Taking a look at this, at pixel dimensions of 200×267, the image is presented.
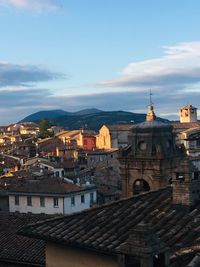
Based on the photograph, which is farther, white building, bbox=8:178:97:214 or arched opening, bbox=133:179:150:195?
white building, bbox=8:178:97:214

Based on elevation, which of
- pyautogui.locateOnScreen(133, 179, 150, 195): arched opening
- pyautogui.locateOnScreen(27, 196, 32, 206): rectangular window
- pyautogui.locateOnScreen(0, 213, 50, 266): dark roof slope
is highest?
pyautogui.locateOnScreen(133, 179, 150, 195): arched opening

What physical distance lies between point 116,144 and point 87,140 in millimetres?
8725

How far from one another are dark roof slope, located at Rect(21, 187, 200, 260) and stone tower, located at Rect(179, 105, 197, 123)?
14445 centimetres

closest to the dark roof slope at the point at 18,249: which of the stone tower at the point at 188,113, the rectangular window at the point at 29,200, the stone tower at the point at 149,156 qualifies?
the stone tower at the point at 149,156

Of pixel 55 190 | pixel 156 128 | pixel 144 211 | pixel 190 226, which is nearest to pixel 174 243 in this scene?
pixel 190 226

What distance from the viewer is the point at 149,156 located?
96.2 feet

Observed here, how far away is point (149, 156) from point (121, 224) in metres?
17.9

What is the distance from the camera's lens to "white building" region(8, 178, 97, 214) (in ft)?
150

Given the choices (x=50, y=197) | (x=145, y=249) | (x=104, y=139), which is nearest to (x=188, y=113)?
(x=104, y=139)

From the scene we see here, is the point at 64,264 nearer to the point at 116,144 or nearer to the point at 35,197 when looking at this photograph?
the point at 35,197

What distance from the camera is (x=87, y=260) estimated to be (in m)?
11.6

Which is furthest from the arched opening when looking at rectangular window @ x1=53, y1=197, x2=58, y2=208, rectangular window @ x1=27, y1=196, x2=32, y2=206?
rectangular window @ x1=27, y1=196, x2=32, y2=206

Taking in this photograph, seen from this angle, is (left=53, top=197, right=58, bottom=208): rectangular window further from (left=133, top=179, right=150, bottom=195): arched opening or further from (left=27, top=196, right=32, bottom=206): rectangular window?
(left=133, top=179, right=150, bottom=195): arched opening

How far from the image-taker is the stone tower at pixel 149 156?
90.8 ft
